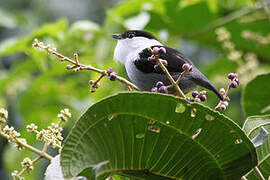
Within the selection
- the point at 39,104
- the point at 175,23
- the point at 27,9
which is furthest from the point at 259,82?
the point at 27,9

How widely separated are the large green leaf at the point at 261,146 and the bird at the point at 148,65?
0.96 feet

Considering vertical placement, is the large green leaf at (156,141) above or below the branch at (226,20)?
below

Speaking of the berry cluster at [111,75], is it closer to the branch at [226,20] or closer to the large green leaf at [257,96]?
the large green leaf at [257,96]

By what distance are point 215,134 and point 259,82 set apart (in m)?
0.80

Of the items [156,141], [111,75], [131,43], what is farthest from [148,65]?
[156,141]

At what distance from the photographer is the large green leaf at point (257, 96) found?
79.4 inches

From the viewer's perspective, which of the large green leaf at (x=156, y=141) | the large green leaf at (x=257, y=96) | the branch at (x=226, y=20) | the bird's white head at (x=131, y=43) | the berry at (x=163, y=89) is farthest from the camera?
the branch at (x=226, y=20)

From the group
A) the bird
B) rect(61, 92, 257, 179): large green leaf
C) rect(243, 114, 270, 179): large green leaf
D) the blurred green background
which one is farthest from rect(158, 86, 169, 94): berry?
the blurred green background

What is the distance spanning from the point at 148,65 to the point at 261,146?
2.57ft

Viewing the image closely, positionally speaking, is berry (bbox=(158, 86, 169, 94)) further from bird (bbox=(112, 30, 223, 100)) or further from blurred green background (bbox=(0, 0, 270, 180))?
blurred green background (bbox=(0, 0, 270, 180))

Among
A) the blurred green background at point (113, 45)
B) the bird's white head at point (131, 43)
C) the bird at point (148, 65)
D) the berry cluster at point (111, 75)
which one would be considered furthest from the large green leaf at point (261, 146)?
the blurred green background at point (113, 45)

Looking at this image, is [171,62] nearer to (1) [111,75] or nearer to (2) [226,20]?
(1) [111,75]

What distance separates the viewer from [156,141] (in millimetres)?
1303

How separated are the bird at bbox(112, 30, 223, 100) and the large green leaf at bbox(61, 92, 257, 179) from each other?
506mm
